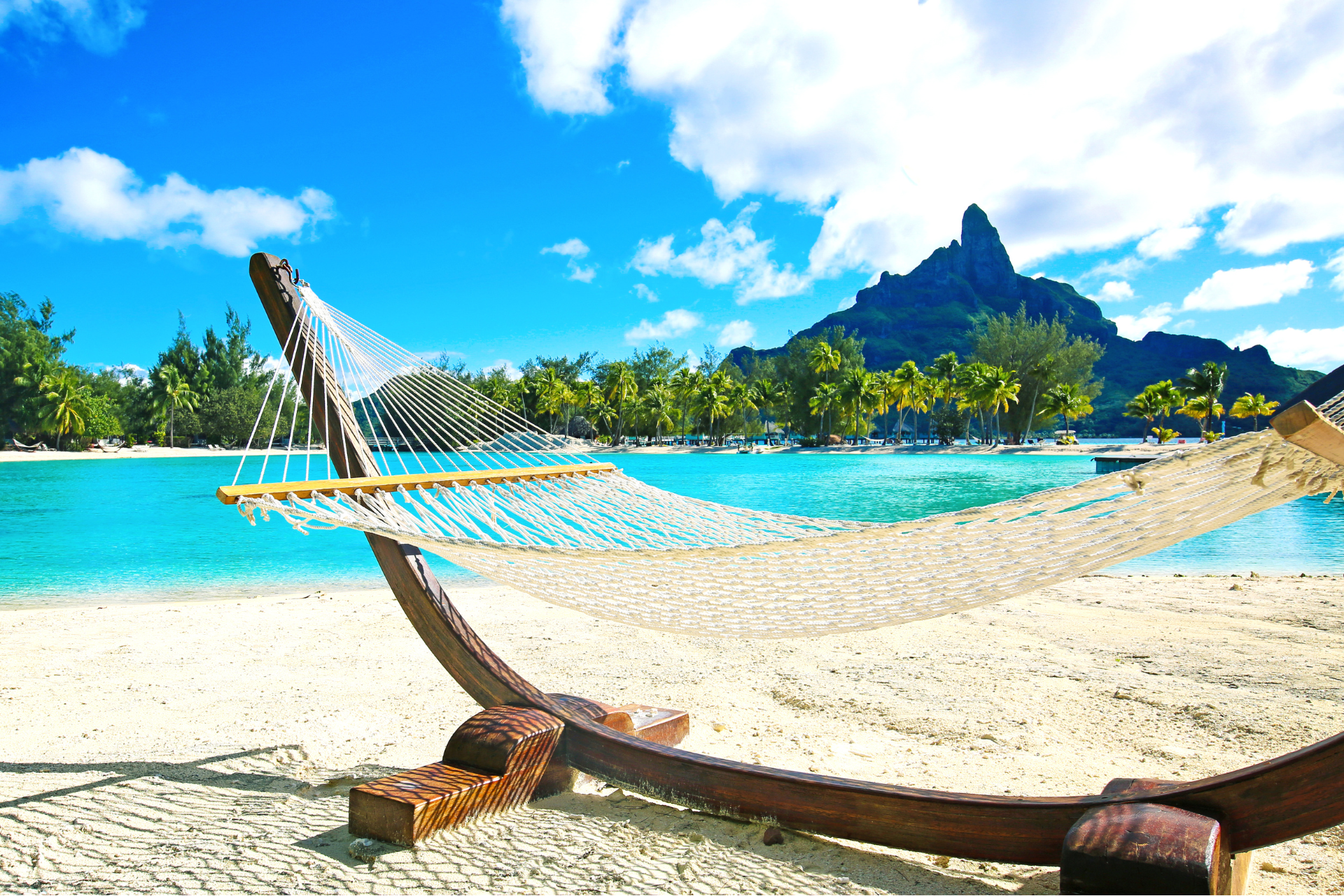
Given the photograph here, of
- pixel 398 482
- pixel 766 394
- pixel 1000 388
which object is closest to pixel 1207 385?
pixel 1000 388

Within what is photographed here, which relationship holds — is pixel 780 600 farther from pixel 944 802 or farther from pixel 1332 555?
pixel 1332 555

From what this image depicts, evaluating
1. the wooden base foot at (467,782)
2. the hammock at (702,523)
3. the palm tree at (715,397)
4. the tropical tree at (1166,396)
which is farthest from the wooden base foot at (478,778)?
the tropical tree at (1166,396)

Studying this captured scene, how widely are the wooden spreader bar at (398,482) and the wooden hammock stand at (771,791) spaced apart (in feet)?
0.40

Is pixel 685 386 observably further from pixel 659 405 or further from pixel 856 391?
pixel 856 391

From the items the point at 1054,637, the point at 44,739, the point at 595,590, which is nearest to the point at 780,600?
the point at 595,590

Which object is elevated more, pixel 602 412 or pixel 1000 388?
pixel 1000 388

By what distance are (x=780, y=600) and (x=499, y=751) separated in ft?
2.14

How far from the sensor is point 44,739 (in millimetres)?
2025

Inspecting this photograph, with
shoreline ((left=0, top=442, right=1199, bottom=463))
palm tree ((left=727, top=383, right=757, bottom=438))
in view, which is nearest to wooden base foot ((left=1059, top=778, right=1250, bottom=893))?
shoreline ((left=0, top=442, right=1199, bottom=463))

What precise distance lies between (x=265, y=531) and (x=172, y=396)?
99.1 feet

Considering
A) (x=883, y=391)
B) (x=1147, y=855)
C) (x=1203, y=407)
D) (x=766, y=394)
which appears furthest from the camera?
(x=766, y=394)

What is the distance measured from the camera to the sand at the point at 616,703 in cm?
130

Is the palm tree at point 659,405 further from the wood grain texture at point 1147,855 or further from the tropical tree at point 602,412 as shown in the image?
the wood grain texture at point 1147,855

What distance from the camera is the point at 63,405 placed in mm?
28422
